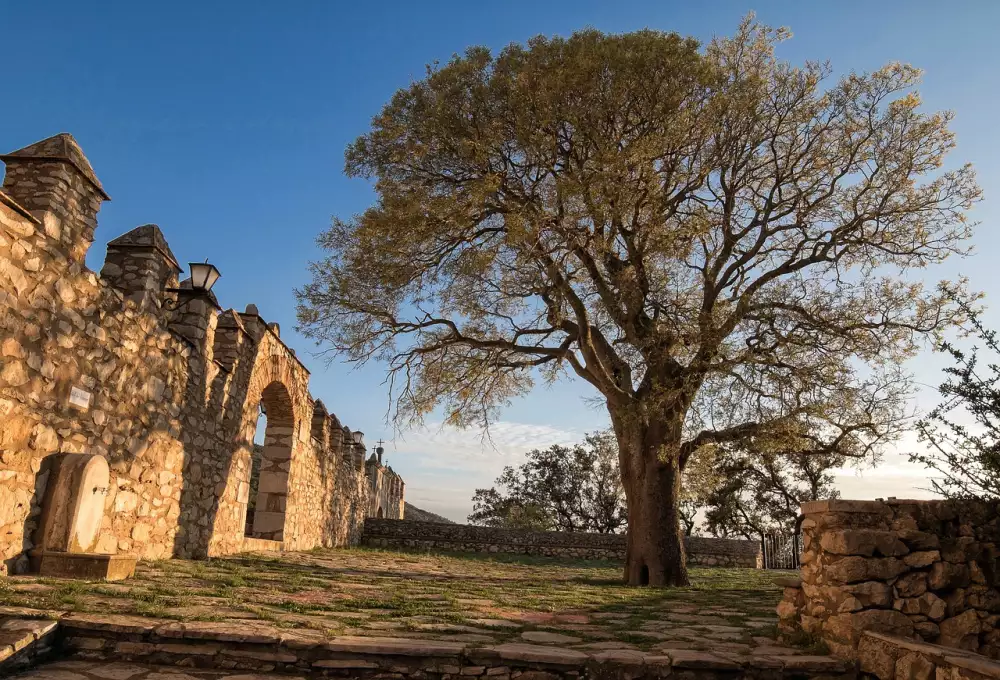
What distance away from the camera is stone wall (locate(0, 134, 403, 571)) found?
5.26m

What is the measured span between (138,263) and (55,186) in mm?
Result: 1714

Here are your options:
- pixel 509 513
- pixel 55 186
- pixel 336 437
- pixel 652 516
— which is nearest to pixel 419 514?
pixel 509 513

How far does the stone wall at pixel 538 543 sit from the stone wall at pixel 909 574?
15.1 m

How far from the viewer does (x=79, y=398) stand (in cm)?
601

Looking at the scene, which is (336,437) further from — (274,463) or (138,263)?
(138,263)

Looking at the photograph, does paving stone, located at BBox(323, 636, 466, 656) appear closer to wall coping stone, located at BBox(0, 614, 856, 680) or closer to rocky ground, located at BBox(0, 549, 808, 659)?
wall coping stone, located at BBox(0, 614, 856, 680)

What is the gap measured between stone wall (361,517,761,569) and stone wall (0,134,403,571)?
26.8ft

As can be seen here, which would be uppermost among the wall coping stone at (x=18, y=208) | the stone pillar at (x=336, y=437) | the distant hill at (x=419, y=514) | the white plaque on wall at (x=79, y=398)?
the wall coping stone at (x=18, y=208)

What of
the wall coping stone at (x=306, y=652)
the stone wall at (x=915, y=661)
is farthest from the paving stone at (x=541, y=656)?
the stone wall at (x=915, y=661)

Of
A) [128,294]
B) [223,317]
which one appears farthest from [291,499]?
[128,294]

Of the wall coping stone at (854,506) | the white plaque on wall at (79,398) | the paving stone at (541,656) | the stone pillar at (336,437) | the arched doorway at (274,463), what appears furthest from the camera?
the stone pillar at (336,437)

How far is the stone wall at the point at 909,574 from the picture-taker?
4.40m

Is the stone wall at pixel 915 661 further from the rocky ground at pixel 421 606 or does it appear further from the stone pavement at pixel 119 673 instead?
the stone pavement at pixel 119 673

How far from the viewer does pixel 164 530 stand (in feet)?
25.1
